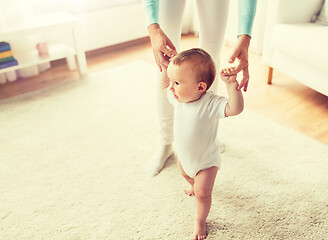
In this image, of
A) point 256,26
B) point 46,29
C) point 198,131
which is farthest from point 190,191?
point 256,26

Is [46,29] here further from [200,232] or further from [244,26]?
[200,232]

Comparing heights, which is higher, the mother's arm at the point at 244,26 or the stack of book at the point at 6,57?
the mother's arm at the point at 244,26

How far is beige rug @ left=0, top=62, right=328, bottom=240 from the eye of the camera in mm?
1077

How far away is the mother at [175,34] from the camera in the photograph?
929 mm

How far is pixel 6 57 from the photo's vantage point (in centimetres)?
197

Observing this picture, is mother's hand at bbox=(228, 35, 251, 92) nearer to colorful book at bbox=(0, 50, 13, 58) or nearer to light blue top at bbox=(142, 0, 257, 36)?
light blue top at bbox=(142, 0, 257, 36)

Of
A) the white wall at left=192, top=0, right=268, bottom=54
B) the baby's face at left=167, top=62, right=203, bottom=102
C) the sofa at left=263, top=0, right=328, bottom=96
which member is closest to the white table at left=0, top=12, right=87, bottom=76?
the white wall at left=192, top=0, right=268, bottom=54

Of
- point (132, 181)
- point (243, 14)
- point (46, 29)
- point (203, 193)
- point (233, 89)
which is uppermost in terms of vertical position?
point (243, 14)

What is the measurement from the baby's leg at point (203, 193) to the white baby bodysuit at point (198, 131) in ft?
0.06

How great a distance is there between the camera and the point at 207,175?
3.17 ft

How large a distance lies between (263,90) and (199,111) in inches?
48.0

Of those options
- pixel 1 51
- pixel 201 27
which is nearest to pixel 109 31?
pixel 1 51

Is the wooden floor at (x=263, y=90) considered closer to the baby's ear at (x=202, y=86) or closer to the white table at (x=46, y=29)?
the white table at (x=46, y=29)

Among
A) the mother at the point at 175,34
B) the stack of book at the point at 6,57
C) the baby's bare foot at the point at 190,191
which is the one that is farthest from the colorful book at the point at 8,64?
the baby's bare foot at the point at 190,191
